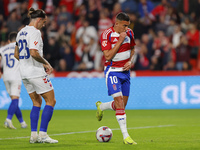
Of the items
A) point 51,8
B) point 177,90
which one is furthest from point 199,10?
point 51,8

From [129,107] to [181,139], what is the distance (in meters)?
7.88

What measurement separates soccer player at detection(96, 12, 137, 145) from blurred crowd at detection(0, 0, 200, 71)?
29.2ft

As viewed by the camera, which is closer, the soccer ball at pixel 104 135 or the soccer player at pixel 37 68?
the soccer player at pixel 37 68

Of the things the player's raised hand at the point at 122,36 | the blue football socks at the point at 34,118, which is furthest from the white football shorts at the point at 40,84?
the player's raised hand at the point at 122,36

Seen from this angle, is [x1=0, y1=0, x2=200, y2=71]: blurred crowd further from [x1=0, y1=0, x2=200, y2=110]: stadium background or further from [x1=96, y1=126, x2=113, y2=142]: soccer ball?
[x1=96, y1=126, x2=113, y2=142]: soccer ball

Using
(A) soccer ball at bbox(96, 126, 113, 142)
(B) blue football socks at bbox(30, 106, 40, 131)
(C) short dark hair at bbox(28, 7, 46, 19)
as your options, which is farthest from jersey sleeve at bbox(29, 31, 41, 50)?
(A) soccer ball at bbox(96, 126, 113, 142)

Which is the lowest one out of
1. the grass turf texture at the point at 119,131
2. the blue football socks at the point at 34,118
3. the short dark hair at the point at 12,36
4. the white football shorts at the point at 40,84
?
the grass turf texture at the point at 119,131

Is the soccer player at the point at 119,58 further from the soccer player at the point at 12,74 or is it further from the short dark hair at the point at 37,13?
the soccer player at the point at 12,74

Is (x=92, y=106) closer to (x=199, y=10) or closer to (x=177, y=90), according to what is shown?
(x=177, y=90)

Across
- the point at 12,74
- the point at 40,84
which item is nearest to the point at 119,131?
the point at 40,84

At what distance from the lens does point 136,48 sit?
18.4 meters

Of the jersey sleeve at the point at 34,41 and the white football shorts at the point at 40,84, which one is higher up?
the jersey sleeve at the point at 34,41

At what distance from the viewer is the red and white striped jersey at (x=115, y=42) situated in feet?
28.7

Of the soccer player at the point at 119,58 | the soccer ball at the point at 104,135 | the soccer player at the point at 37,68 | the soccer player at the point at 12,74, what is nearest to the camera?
the soccer player at the point at 37,68
